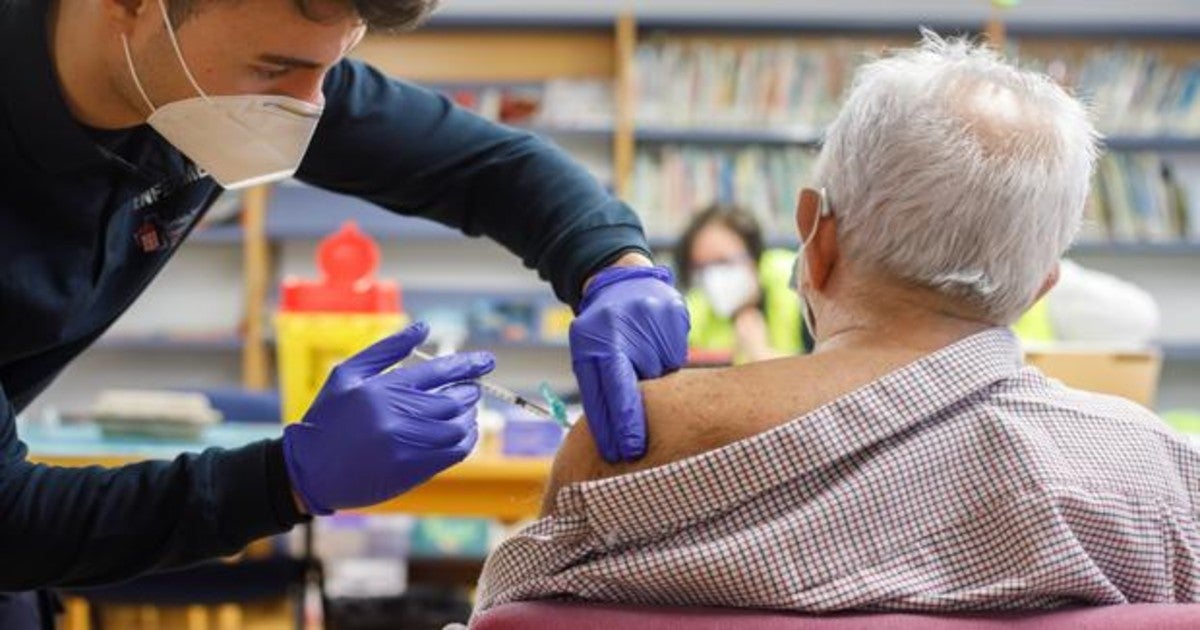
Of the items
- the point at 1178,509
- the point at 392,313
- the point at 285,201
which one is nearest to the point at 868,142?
the point at 1178,509

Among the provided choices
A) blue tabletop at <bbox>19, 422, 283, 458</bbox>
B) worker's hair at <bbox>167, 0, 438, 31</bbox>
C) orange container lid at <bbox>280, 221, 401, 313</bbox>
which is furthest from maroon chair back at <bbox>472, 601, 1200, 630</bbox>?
orange container lid at <bbox>280, 221, 401, 313</bbox>

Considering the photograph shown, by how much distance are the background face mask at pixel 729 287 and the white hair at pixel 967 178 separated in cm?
241

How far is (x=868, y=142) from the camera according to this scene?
4.40ft

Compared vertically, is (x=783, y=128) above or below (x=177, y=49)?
below

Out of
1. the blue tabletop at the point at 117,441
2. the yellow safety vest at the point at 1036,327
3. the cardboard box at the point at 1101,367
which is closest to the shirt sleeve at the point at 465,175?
the blue tabletop at the point at 117,441

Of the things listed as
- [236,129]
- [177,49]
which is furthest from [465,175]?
[177,49]

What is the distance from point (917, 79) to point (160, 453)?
1.91 metres

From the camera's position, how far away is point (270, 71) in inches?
55.3

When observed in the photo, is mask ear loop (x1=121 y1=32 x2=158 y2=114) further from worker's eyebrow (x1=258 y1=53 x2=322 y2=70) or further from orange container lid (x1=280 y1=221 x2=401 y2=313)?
orange container lid (x1=280 y1=221 x2=401 y2=313)

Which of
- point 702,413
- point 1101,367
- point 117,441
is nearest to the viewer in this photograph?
point 702,413

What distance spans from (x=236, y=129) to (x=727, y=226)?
2.63 meters

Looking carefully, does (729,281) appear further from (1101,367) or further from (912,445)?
(912,445)

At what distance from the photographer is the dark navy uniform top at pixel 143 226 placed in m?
1.30

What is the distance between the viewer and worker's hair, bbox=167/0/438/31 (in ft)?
4.28
